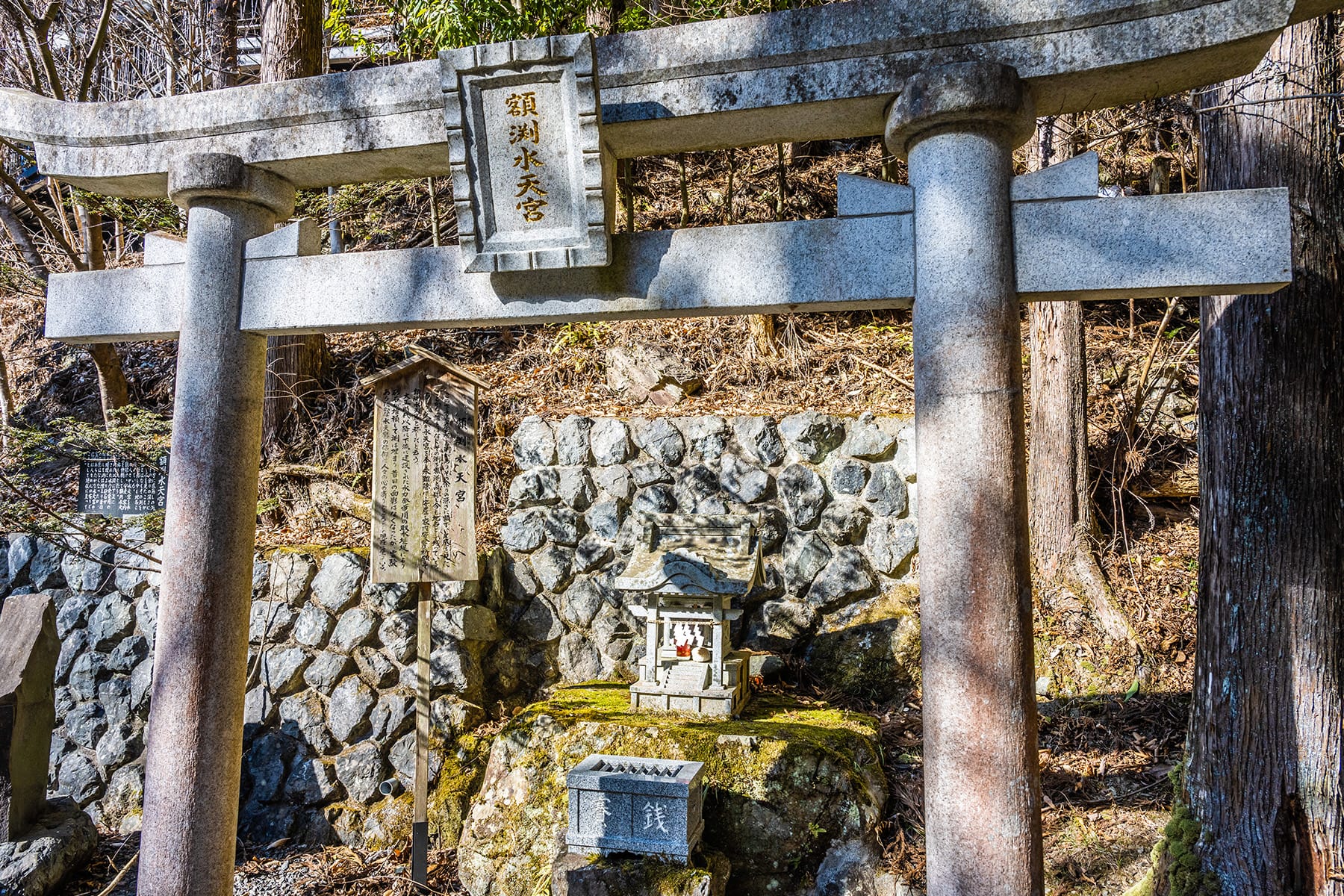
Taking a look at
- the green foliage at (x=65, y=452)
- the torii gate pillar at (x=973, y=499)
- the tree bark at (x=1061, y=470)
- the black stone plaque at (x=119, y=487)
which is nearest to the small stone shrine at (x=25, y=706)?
the green foliage at (x=65, y=452)

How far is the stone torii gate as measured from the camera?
278cm

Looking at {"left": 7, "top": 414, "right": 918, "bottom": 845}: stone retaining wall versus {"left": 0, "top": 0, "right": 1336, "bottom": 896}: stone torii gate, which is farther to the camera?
{"left": 7, "top": 414, "right": 918, "bottom": 845}: stone retaining wall

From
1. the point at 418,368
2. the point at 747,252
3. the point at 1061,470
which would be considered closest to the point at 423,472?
the point at 418,368

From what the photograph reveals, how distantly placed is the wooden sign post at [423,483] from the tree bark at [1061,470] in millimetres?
4373

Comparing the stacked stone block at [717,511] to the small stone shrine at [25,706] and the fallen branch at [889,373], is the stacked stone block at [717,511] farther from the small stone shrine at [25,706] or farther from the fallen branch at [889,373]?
the small stone shrine at [25,706]

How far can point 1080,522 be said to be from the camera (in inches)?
258

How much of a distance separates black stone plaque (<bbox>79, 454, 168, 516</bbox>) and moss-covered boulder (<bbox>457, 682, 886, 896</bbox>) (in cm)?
405

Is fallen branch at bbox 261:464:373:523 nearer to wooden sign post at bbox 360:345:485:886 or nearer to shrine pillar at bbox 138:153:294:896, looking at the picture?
wooden sign post at bbox 360:345:485:886

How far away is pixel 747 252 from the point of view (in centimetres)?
314

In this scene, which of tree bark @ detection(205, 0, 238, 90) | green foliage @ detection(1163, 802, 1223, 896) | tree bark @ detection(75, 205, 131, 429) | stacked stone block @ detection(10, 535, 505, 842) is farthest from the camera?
tree bark @ detection(205, 0, 238, 90)

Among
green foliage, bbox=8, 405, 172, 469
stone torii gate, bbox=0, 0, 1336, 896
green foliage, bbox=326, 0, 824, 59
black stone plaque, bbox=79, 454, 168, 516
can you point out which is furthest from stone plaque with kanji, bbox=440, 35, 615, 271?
black stone plaque, bbox=79, 454, 168, 516

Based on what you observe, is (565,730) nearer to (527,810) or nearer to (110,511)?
(527,810)

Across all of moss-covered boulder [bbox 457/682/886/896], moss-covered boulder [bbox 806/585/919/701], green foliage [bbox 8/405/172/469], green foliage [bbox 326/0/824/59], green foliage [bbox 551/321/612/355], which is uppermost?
green foliage [bbox 326/0/824/59]

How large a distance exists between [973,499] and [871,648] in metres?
3.82
